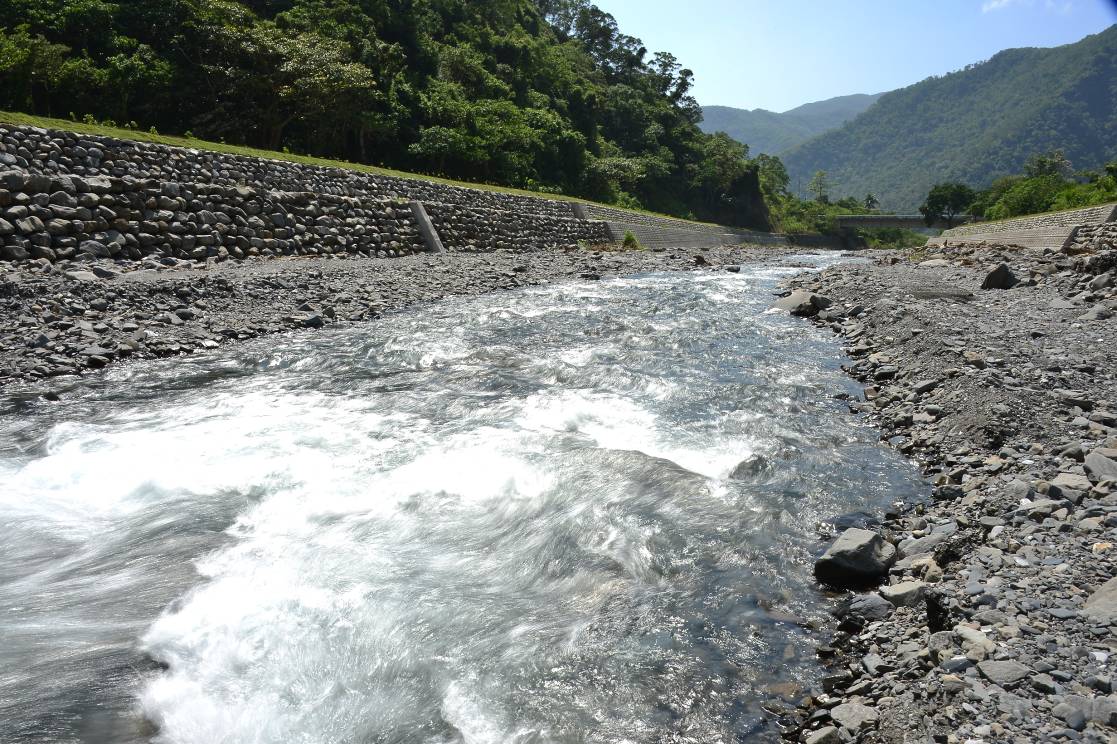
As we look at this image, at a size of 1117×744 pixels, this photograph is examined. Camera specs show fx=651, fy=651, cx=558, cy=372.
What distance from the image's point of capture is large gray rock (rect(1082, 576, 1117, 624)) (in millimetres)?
2629

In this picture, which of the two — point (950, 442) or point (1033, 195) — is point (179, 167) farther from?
point (1033, 195)

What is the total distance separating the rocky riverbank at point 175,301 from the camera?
8.27 meters

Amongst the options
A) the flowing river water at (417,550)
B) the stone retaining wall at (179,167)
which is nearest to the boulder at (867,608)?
the flowing river water at (417,550)

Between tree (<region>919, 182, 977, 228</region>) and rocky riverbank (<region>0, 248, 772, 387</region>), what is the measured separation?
255 feet

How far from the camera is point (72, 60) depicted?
22.9 meters

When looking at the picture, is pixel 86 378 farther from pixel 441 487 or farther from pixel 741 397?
pixel 741 397

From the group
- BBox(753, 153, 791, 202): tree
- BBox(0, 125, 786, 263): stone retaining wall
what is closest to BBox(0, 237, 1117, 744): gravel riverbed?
BBox(0, 125, 786, 263): stone retaining wall

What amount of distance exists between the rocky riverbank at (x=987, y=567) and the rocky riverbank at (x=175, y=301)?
8.70 m

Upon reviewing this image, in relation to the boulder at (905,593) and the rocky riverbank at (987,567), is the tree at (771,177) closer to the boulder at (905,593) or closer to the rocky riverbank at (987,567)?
the rocky riverbank at (987,567)

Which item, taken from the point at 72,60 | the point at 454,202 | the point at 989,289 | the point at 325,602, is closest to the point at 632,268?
the point at 454,202

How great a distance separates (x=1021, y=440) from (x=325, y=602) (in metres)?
5.11

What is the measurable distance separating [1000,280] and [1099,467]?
1161 centimetres

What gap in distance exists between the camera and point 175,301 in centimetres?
1039

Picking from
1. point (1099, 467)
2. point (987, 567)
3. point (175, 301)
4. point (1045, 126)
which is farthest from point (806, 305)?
point (1045, 126)
